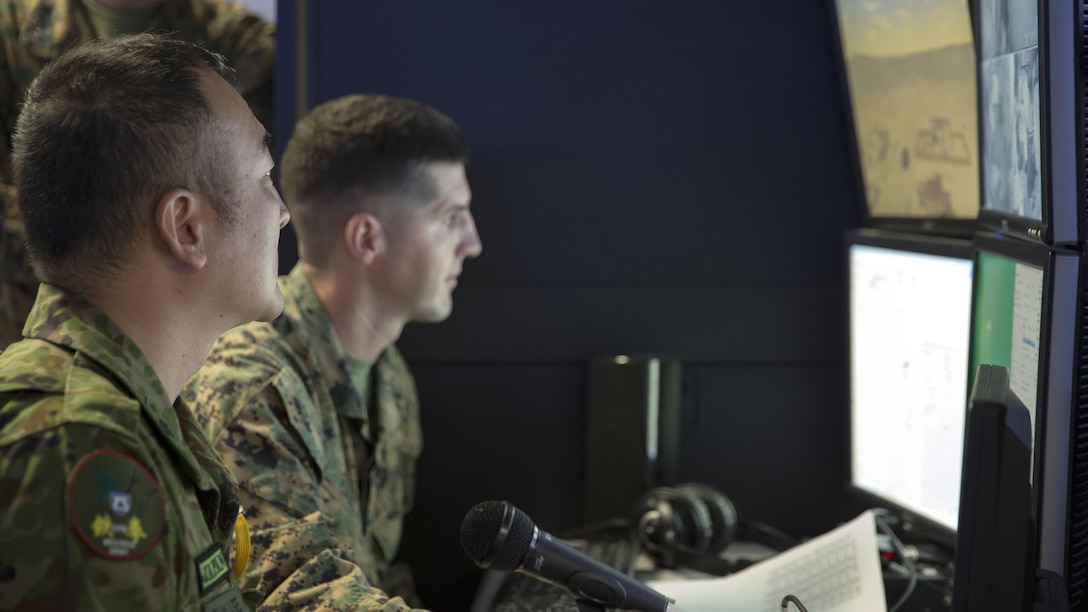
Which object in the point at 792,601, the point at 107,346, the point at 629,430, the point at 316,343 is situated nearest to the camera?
the point at 107,346

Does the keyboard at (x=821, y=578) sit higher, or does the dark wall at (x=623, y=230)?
the dark wall at (x=623, y=230)

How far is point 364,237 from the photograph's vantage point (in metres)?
1.71

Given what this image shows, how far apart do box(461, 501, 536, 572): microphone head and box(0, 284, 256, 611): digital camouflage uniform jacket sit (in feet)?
0.75

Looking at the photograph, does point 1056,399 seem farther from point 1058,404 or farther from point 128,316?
point 128,316

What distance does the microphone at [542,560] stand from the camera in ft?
3.33

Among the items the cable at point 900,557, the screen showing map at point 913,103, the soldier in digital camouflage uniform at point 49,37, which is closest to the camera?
the cable at point 900,557

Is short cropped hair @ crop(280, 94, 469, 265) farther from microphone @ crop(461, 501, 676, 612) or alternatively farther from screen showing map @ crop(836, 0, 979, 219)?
microphone @ crop(461, 501, 676, 612)

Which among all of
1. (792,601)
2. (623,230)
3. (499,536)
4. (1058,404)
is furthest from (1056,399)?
(623,230)

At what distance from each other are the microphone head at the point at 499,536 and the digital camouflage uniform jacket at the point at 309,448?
0.19 m

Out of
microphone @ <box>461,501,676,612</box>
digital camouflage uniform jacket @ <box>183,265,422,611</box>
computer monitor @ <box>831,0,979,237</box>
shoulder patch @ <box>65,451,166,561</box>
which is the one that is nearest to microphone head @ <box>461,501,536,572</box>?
microphone @ <box>461,501,676,612</box>

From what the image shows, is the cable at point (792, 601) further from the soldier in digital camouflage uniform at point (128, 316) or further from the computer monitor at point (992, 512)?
the soldier in digital camouflage uniform at point (128, 316)

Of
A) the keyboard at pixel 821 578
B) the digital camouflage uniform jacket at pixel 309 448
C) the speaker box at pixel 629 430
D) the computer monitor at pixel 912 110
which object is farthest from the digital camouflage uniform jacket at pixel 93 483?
the computer monitor at pixel 912 110

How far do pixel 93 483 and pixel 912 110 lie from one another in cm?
132

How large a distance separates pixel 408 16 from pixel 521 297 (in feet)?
1.68
